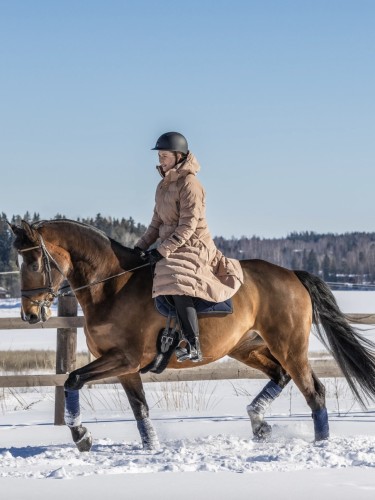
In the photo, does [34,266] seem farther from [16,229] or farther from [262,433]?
[262,433]

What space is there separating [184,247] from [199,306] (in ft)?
1.71

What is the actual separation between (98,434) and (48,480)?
295 cm

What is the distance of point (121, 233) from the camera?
3937 inches

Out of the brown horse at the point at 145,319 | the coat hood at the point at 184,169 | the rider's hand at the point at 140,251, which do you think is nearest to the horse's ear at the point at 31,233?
the brown horse at the point at 145,319

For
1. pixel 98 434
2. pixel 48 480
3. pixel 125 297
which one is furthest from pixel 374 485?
pixel 98 434

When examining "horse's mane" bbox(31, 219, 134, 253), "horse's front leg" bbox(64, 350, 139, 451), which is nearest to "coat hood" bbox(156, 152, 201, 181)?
"horse's mane" bbox(31, 219, 134, 253)

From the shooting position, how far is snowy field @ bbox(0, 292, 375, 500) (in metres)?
5.89

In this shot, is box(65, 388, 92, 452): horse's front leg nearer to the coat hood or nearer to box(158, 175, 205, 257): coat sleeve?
box(158, 175, 205, 257): coat sleeve

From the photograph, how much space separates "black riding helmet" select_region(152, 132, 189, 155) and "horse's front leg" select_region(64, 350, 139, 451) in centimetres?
171

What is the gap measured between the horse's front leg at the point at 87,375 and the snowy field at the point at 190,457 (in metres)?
0.14

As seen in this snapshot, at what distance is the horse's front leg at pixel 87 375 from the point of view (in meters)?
7.40

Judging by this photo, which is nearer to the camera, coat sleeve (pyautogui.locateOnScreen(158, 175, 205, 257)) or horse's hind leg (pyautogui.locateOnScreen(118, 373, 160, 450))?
coat sleeve (pyautogui.locateOnScreen(158, 175, 205, 257))

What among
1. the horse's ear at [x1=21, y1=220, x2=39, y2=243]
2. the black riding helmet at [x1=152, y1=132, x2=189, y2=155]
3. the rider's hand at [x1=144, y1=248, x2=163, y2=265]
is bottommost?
the rider's hand at [x1=144, y1=248, x2=163, y2=265]

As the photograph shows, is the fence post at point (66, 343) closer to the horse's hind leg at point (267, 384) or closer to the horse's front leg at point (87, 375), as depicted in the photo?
the horse's hind leg at point (267, 384)
